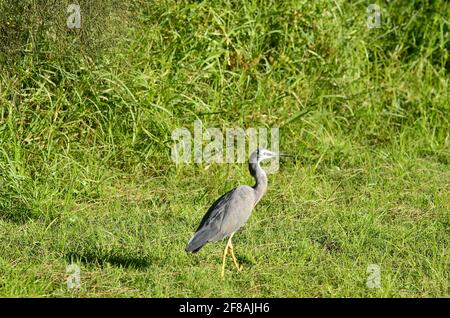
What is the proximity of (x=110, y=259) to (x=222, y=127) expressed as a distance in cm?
201

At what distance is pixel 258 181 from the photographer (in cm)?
566

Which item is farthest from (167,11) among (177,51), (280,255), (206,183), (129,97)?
(280,255)

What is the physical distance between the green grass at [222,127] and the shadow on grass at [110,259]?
19 millimetres

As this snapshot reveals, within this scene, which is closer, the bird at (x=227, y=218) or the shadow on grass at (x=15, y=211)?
the bird at (x=227, y=218)

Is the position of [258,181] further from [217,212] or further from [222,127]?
[222,127]

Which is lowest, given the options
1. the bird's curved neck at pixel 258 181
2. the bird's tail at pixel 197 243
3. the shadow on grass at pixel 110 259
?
the shadow on grass at pixel 110 259

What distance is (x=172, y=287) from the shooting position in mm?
5152

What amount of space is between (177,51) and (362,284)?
2.93 meters

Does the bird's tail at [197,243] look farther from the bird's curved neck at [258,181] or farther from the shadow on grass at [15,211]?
the shadow on grass at [15,211]

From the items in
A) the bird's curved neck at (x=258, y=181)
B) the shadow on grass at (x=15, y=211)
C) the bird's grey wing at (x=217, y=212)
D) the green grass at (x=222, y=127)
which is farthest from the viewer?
the shadow on grass at (x=15, y=211)

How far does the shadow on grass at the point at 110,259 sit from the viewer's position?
542 centimetres

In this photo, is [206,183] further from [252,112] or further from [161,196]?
[252,112]

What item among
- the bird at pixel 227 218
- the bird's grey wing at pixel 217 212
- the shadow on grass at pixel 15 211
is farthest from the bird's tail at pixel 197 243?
the shadow on grass at pixel 15 211

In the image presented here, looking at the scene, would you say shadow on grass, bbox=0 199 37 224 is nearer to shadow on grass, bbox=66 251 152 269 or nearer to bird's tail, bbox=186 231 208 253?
shadow on grass, bbox=66 251 152 269
